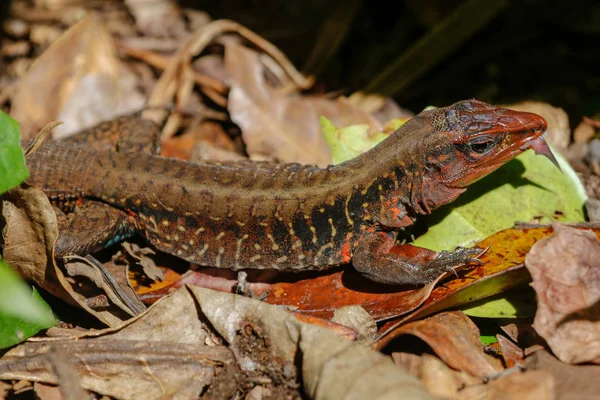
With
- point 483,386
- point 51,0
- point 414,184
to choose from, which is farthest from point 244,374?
point 51,0

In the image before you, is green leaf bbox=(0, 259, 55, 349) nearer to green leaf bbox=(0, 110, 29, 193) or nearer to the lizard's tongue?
green leaf bbox=(0, 110, 29, 193)

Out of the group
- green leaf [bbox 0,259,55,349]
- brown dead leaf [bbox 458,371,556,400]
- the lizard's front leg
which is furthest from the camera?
the lizard's front leg

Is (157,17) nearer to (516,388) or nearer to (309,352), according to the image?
(309,352)

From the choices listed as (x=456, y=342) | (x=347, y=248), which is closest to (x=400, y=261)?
(x=347, y=248)

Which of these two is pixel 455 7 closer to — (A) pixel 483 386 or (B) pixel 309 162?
(B) pixel 309 162

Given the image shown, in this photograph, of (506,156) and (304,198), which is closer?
(506,156)

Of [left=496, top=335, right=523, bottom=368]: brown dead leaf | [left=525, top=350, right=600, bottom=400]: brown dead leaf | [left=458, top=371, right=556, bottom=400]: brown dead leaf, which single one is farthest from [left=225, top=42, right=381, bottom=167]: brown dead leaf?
[left=458, top=371, right=556, bottom=400]: brown dead leaf
